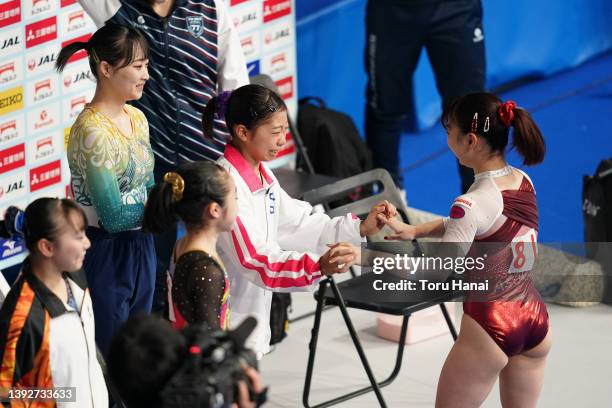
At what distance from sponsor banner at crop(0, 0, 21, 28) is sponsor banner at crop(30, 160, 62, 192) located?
30.4 inches

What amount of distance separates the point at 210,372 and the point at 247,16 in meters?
4.49

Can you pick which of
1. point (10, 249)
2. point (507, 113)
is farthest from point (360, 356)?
point (10, 249)

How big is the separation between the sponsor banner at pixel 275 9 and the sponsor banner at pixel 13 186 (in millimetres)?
1804

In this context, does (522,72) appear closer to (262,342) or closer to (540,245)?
(540,245)

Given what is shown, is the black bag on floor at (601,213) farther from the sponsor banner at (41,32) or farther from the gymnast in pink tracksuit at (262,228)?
the sponsor banner at (41,32)

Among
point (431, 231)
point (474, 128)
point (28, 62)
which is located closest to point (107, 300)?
point (431, 231)

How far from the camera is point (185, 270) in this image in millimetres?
3449

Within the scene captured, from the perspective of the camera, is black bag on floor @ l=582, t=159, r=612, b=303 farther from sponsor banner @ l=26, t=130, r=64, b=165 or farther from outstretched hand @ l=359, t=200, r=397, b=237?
sponsor banner @ l=26, t=130, r=64, b=165

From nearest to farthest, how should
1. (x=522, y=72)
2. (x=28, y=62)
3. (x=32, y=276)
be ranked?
(x=32, y=276) → (x=28, y=62) → (x=522, y=72)

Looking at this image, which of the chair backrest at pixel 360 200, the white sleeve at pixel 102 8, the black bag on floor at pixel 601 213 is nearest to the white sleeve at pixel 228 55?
the white sleeve at pixel 102 8

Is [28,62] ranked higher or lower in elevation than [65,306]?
higher

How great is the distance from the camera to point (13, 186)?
5961 millimetres

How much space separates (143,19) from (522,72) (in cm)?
475

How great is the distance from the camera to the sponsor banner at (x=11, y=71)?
19.0 ft
